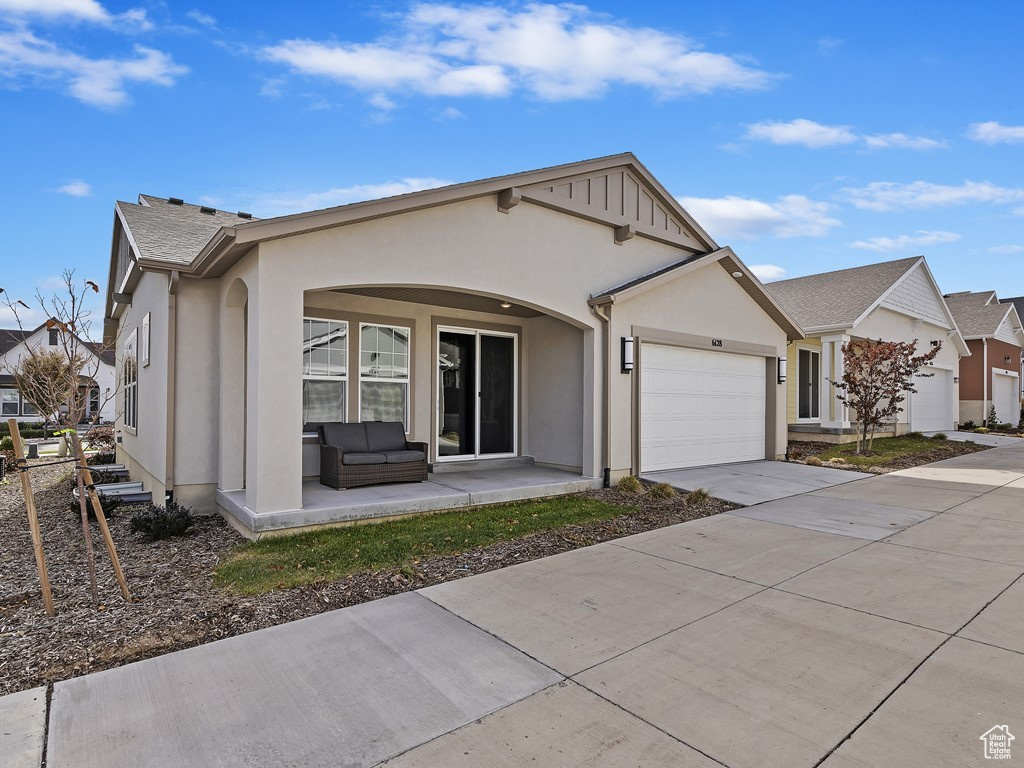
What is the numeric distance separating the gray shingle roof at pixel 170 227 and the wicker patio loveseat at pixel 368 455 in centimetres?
291

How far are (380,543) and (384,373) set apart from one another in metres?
3.72

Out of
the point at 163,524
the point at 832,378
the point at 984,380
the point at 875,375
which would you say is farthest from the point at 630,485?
the point at 984,380

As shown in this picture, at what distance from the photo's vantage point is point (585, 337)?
29.2 ft

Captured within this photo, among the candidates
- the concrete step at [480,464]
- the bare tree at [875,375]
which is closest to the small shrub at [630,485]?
the concrete step at [480,464]

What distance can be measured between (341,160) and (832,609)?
11926 millimetres

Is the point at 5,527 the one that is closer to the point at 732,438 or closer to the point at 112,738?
the point at 112,738

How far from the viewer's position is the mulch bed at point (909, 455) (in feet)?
37.1

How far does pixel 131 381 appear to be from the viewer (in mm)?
10852

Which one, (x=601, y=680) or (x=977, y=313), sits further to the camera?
(x=977, y=313)

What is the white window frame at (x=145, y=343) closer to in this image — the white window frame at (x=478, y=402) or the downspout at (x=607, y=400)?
the white window frame at (x=478, y=402)

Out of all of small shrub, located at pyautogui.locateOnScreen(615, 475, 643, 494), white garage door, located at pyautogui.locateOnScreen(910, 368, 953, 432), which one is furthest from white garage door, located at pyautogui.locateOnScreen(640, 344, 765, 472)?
white garage door, located at pyautogui.locateOnScreen(910, 368, 953, 432)

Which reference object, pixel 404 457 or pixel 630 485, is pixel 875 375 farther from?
pixel 404 457

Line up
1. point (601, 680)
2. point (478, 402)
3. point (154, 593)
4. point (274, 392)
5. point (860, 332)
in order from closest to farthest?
point (601, 680), point (154, 593), point (274, 392), point (478, 402), point (860, 332)

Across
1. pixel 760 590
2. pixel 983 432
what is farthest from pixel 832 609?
pixel 983 432
